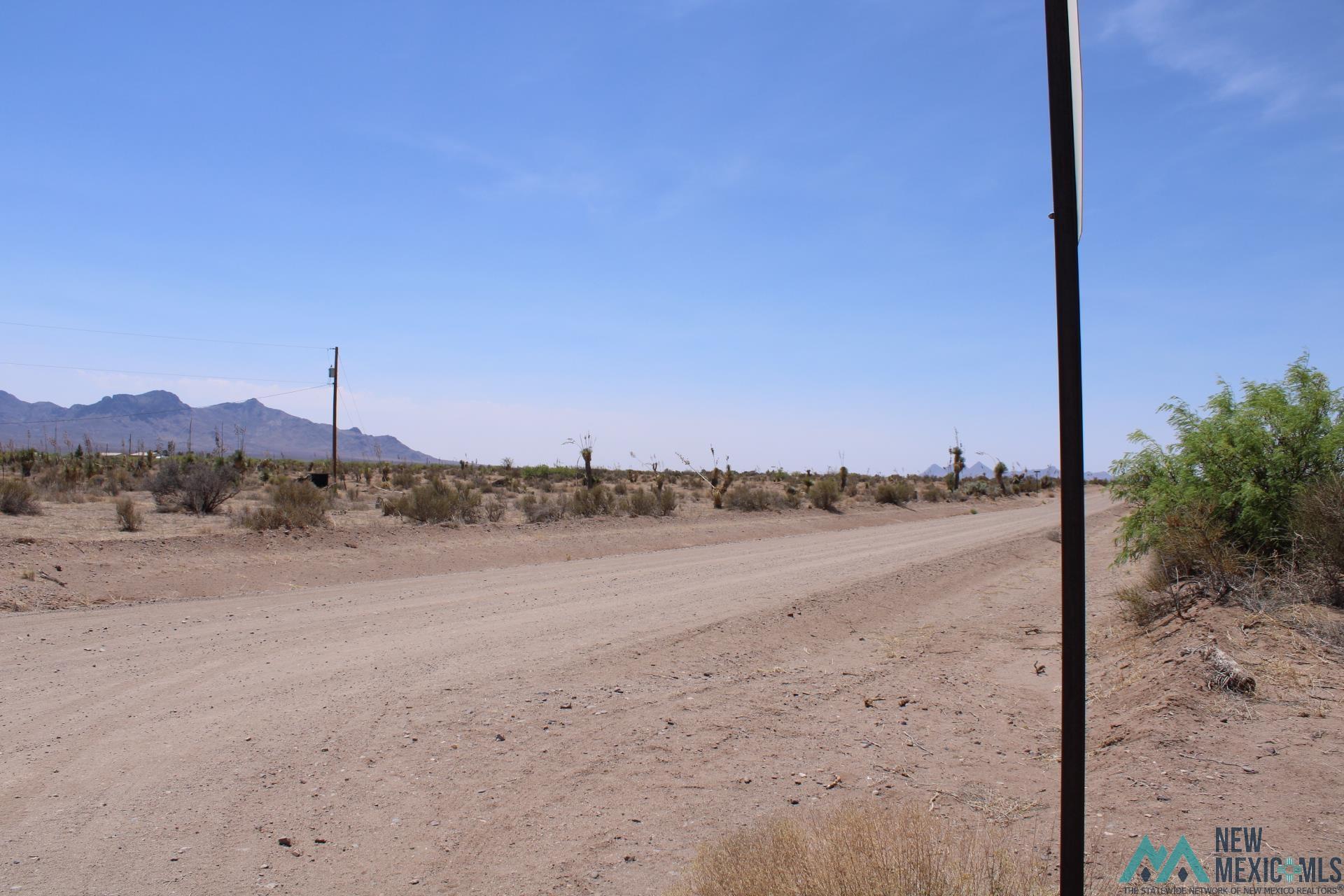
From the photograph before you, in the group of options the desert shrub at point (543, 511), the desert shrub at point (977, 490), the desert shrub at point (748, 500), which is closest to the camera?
the desert shrub at point (543, 511)

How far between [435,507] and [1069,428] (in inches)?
983

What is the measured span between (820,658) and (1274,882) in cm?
653

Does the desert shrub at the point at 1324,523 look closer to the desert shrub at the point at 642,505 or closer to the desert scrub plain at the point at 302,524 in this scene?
the desert scrub plain at the point at 302,524

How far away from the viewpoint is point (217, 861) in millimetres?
4984

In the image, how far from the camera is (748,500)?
37.4 metres

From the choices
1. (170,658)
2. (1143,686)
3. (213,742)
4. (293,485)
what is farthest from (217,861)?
(293,485)

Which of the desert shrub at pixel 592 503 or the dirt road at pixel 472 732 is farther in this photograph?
→ the desert shrub at pixel 592 503

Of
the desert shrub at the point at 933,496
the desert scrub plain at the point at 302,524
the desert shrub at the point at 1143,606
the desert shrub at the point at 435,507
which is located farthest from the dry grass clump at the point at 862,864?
the desert shrub at the point at 933,496

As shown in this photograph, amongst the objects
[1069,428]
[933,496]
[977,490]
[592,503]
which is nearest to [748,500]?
[592,503]

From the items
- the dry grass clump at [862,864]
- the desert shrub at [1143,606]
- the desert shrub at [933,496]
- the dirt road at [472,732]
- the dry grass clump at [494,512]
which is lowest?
the dirt road at [472,732]

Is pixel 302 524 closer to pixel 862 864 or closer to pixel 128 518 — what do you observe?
pixel 128 518

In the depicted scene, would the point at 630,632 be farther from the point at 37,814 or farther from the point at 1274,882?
the point at 1274,882

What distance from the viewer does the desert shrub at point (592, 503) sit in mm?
30266

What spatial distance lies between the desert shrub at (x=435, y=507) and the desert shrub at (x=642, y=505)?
587cm
